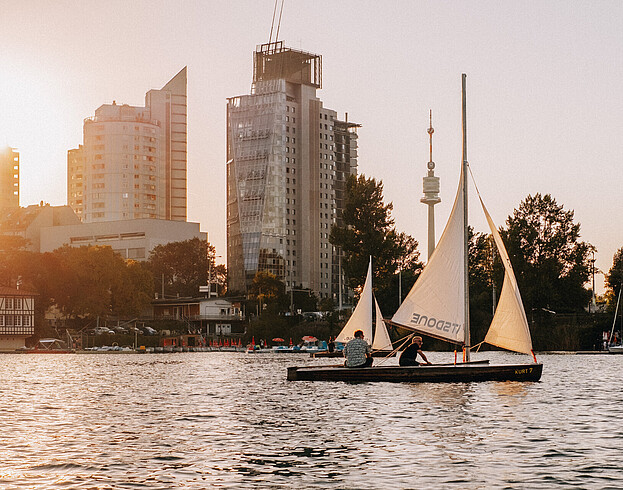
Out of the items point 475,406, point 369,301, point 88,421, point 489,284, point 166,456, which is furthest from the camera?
point 489,284

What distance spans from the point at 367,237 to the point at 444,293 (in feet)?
272

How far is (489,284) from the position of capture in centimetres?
13525

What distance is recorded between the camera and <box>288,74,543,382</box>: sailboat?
42.4 meters

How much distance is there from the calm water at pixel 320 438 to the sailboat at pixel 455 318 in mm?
849

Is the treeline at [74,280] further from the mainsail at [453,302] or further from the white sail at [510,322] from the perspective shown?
the white sail at [510,322]

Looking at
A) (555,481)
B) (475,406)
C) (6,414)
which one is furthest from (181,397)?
(555,481)

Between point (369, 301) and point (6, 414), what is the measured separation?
49694mm

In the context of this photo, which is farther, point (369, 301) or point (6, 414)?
point (369, 301)

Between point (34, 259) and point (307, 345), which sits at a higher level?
point (34, 259)

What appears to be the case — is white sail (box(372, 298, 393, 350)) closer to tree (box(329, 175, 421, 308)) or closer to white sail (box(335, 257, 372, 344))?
white sail (box(335, 257, 372, 344))

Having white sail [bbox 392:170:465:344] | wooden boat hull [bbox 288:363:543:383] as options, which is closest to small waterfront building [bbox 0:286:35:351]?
wooden boat hull [bbox 288:363:543:383]

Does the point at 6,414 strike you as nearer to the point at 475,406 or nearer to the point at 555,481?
the point at 475,406

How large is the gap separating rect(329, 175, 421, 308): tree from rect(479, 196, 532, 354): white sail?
81110mm

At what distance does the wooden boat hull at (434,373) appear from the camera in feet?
138
